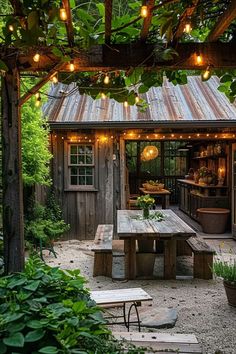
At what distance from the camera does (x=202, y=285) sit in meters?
5.53

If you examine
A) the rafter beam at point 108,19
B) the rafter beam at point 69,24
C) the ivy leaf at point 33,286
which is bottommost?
the ivy leaf at point 33,286

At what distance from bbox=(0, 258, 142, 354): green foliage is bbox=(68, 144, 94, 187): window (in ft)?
21.1

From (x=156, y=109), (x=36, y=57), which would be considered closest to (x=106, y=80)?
(x=36, y=57)

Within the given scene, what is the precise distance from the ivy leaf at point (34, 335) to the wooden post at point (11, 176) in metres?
1.04

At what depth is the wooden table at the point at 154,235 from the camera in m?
5.40

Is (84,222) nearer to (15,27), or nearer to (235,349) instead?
(235,349)

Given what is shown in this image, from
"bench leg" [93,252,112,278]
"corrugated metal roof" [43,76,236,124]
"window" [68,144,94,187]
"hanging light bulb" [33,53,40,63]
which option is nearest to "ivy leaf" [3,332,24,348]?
"hanging light bulb" [33,53,40,63]

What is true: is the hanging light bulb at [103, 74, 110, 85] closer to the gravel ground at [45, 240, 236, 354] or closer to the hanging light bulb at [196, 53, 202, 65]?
the hanging light bulb at [196, 53, 202, 65]

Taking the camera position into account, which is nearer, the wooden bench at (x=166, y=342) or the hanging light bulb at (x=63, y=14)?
the hanging light bulb at (x=63, y=14)

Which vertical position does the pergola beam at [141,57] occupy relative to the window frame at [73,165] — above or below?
above

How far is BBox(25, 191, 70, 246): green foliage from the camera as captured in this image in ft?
22.9

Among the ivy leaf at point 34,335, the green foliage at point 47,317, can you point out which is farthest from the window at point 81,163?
the ivy leaf at point 34,335

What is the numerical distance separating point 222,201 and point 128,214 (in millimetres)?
3646

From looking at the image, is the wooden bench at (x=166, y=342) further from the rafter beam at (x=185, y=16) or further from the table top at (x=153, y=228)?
the table top at (x=153, y=228)
